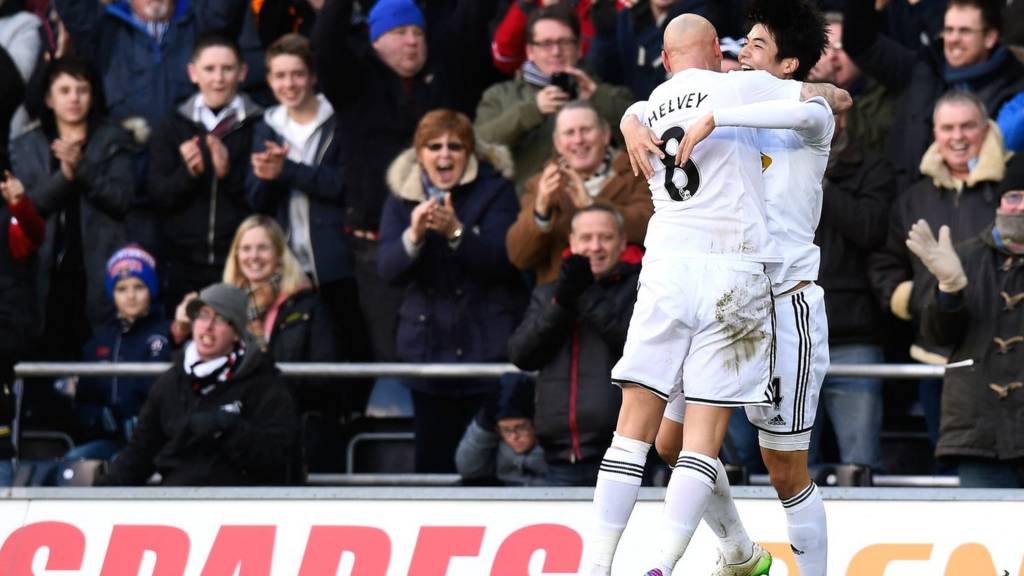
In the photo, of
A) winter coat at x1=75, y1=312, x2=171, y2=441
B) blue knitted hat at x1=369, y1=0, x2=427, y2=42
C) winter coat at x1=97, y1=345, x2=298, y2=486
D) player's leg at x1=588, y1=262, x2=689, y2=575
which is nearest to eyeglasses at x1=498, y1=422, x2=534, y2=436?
winter coat at x1=97, y1=345, x2=298, y2=486

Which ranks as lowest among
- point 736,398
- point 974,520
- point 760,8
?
point 974,520

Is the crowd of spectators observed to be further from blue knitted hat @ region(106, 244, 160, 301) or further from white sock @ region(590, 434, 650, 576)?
white sock @ region(590, 434, 650, 576)

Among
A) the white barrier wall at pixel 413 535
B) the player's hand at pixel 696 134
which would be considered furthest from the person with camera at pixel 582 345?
the player's hand at pixel 696 134

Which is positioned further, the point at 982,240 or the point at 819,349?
the point at 982,240

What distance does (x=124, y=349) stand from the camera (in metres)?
11.7

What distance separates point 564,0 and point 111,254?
3.26 metres

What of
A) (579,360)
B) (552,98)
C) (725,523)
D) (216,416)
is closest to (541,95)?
(552,98)

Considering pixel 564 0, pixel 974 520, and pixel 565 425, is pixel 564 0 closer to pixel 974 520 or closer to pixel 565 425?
pixel 565 425

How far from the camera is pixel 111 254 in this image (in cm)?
1228

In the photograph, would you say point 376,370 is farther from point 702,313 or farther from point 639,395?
point 702,313

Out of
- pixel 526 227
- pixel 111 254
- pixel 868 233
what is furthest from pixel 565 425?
pixel 111 254

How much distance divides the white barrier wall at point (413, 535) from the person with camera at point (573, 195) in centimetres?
198

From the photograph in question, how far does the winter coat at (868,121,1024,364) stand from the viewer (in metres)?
10.3

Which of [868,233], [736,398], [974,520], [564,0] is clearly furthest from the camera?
[564,0]
